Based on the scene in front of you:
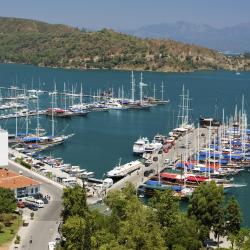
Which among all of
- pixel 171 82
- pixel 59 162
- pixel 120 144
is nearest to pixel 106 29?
pixel 171 82

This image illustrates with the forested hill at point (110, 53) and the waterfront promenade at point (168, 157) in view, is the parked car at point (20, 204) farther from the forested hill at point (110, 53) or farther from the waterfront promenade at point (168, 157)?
the forested hill at point (110, 53)

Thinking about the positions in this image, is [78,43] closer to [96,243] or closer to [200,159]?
[200,159]

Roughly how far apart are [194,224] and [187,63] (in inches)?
5218

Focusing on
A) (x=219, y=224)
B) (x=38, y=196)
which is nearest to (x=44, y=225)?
(x=38, y=196)

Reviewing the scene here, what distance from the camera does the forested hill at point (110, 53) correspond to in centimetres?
14562

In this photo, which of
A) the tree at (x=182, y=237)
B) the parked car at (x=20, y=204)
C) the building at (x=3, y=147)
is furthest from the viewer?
the building at (x=3, y=147)

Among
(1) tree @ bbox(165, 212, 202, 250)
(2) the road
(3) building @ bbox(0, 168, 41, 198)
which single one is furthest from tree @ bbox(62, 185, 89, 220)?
(3) building @ bbox(0, 168, 41, 198)

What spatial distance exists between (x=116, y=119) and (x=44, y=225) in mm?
40629

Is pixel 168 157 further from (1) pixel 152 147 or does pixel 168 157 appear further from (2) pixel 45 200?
(2) pixel 45 200

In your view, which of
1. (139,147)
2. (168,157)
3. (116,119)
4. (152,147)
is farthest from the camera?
(116,119)

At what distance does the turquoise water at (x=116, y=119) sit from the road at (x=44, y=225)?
8.15 metres

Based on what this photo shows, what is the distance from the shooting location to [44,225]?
26422 mm

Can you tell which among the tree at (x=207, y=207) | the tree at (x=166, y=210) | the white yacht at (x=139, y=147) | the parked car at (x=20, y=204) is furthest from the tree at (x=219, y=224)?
the white yacht at (x=139, y=147)

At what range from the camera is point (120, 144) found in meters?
51.7
